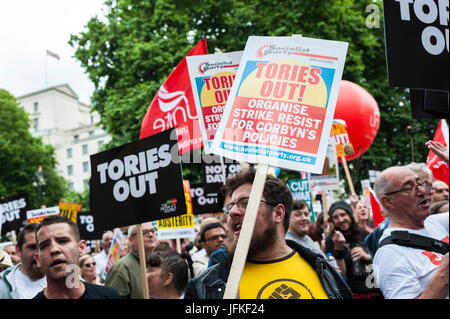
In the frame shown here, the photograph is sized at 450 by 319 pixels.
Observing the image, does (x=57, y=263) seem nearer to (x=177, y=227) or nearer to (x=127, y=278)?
(x=127, y=278)

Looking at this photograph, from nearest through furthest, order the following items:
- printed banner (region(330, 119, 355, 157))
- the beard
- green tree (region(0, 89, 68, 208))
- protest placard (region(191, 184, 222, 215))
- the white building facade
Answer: the beard, protest placard (region(191, 184, 222, 215)), printed banner (region(330, 119, 355, 157)), green tree (region(0, 89, 68, 208)), the white building facade

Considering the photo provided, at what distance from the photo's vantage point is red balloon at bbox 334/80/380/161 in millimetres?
10758

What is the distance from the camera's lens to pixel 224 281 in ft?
9.08

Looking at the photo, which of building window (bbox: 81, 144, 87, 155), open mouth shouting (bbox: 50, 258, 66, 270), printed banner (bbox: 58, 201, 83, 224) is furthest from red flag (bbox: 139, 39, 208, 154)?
building window (bbox: 81, 144, 87, 155)

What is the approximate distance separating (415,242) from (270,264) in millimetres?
957

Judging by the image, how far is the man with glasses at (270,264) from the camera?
9.02 ft

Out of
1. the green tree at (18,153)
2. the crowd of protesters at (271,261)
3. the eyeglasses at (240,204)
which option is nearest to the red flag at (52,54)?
the green tree at (18,153)

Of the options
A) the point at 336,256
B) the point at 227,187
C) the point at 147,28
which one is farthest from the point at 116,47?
the point at 227,187

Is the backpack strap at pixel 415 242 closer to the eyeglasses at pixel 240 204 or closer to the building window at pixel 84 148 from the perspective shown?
the eyeglasses at pixel 240 204

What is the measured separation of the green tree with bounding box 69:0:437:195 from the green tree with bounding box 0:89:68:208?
637 inches

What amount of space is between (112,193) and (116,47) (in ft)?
46.0

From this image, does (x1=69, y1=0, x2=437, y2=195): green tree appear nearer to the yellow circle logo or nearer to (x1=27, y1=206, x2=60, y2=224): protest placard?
(x1=27, y1=206, x2=60, y2=224): protest placard

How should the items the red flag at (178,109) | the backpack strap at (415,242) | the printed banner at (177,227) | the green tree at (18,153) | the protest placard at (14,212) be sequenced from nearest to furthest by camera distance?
1. the backpack strap at (415,242)
2. the red flag at (178,109)
3. the printed banner at (177,227)
4. the protest placard at (14,212)
5. the green tree at (18,153)

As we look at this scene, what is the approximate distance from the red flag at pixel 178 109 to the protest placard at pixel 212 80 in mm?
1741
